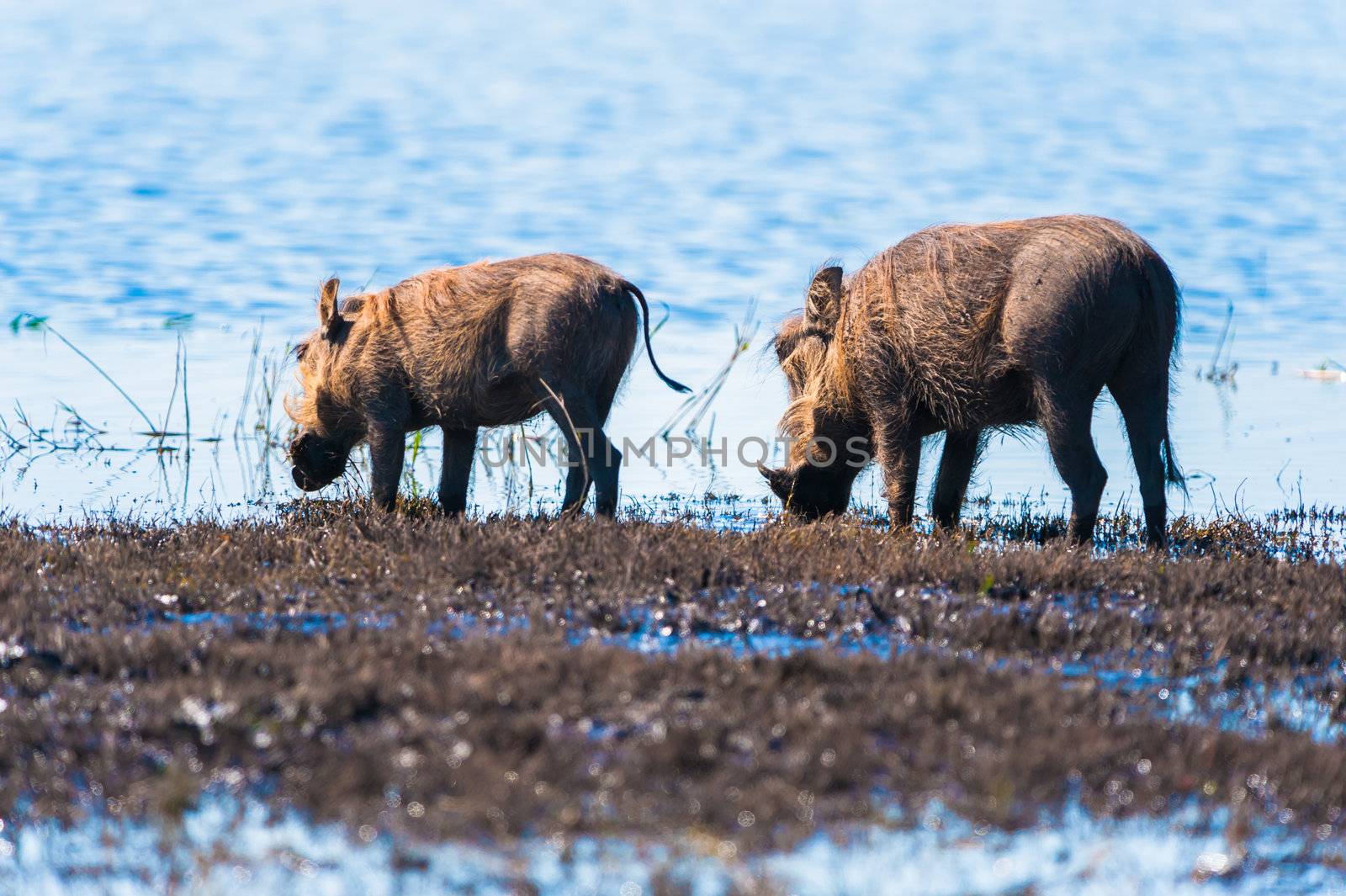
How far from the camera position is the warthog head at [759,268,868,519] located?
28.3 ft

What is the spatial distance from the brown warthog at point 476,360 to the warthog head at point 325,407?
1 centimetres

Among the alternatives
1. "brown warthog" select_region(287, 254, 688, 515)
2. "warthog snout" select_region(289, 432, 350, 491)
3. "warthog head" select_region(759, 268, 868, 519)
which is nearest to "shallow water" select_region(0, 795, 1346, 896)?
"brown warthog" select_region(287, 254, 688, 515)

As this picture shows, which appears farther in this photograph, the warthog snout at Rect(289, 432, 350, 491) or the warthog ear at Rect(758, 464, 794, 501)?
the warthog snout at Rect(289, 432, 350, 491)

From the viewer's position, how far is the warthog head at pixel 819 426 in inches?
340

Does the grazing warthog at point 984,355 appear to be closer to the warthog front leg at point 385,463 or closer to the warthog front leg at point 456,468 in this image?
the warthog front leg at point 456,468

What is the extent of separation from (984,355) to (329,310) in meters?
3.66

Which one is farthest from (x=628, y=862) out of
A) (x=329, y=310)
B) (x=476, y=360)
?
(x=329, y=310)

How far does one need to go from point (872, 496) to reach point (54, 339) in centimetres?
1098

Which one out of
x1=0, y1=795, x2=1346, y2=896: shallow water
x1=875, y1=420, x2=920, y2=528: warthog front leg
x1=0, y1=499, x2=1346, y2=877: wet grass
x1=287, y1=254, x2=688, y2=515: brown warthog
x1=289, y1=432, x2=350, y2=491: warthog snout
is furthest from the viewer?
x1=289, y1=432, x2=350, y2=491: warthog snout

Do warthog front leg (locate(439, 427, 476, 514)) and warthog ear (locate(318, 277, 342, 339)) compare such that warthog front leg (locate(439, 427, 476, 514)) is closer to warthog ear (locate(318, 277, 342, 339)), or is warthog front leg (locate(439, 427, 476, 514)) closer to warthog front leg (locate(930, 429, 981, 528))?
warthog ear (locate(318, 277, 342, 339))

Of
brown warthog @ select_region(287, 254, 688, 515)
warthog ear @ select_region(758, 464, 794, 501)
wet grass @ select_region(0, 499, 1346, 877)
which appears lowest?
wet grass @ select_region(0, 499, 1346, 877)

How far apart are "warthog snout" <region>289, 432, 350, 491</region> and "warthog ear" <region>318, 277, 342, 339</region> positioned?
2.37 ft

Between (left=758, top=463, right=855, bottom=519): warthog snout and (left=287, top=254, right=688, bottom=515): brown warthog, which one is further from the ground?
(left=287, top=254, right=688, bottom=515): brown warthog

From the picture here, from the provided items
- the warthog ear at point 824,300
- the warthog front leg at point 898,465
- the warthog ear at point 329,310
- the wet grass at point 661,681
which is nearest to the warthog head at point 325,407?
the warthog ear at point 329,310
